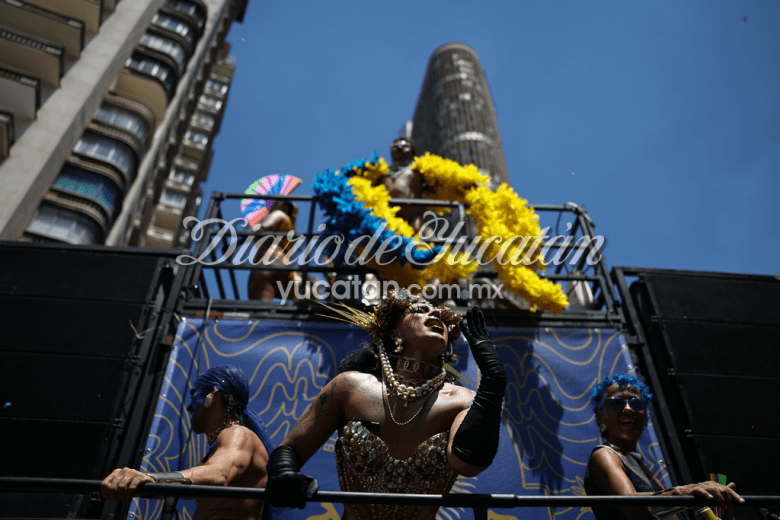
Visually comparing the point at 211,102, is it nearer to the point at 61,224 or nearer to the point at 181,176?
the point at 181,176

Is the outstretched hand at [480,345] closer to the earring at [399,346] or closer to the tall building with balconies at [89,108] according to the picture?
the earring at [399,346]

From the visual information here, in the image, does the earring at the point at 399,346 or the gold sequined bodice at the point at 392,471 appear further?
the earring at the point at 399,346

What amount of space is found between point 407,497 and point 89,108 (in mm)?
15307

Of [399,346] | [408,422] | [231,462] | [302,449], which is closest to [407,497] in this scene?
[408,422]

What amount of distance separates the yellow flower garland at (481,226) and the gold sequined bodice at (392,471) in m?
2.79

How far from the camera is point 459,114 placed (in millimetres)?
23547

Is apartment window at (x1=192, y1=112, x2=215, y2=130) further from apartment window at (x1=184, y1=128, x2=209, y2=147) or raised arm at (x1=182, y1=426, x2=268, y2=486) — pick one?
raised arm at (x1=182, y1=426, x2=268, y2=486)

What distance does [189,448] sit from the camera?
447cm

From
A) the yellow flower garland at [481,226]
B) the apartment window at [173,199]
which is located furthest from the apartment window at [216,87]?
the yellow flower garland at [481,226]

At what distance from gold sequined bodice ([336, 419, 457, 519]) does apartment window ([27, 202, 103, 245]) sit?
527 inches

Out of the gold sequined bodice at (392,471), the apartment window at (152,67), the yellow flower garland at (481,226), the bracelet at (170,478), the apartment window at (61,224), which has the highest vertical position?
the apartment window at (152,67)

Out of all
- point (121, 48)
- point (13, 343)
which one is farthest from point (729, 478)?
point (121, 48)

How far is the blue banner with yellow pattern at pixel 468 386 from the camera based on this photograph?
4.40 meters

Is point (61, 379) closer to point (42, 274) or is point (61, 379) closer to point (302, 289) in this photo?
point (42, 274)
